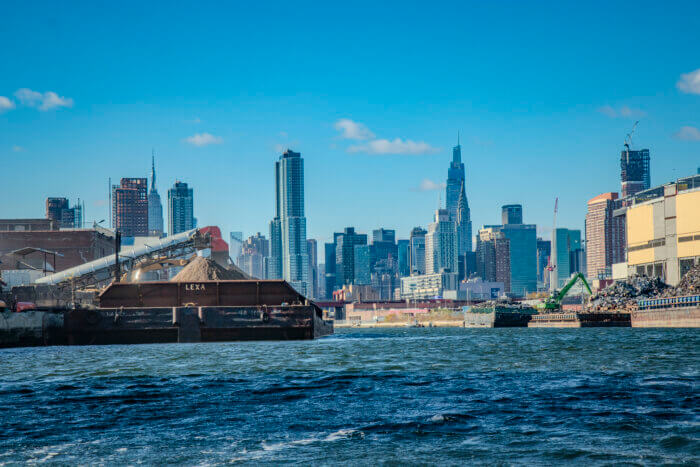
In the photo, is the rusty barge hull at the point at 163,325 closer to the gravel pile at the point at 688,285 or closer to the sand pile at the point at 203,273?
the sand pile at the point at 203,273

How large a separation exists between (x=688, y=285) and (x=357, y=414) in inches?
5053

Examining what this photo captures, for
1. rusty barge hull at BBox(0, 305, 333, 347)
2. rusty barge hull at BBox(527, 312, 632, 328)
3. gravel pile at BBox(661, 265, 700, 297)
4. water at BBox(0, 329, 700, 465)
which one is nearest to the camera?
water at BBox(0, 329, 700, 465)

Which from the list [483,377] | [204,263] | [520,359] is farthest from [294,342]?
[483,377]

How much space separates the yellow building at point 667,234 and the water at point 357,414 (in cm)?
12022

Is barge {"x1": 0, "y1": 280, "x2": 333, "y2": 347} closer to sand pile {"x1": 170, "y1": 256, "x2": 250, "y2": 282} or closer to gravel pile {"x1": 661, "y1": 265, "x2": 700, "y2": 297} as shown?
sand pile {"x1": 170, "y1": 256, "x2": 250, "y2": 282}

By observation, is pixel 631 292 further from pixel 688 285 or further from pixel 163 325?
pixel 163 325

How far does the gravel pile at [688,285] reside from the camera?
431ft

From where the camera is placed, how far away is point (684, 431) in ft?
59.1

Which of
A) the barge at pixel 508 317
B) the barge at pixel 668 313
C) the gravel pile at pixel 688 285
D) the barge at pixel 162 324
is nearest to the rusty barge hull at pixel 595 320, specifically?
the barge at pixel 668 313

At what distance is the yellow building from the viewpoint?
5832 inches

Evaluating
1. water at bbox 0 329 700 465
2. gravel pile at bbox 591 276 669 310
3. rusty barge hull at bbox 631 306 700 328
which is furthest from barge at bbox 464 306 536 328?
water at bbox 0 329 700 465

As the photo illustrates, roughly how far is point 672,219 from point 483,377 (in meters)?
135

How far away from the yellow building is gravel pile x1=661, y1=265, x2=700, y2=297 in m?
6.29

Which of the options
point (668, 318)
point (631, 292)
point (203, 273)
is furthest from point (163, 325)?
point (631, 292)
